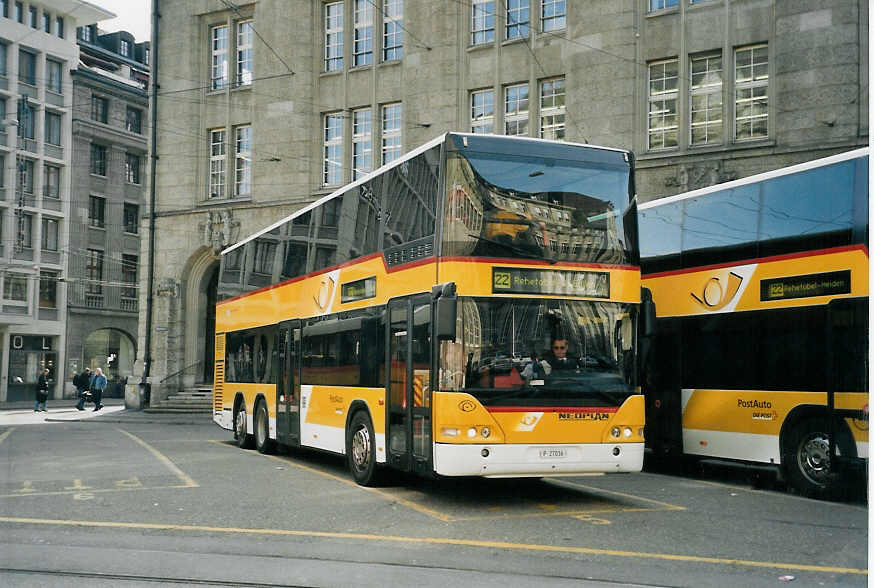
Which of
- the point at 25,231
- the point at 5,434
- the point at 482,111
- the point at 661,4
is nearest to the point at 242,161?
the point at 482,111

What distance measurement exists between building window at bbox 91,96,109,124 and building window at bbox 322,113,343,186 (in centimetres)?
3224

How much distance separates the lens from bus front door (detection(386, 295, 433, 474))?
12086 mm

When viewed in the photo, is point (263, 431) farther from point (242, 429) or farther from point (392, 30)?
point (392, 30)

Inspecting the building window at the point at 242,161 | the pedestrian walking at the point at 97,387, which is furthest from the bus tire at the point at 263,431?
the pedestrian walking at the point at 97,387

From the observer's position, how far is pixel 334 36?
34.6 metres

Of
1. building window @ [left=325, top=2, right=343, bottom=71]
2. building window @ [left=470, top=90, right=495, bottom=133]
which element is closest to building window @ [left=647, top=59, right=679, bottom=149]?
building window @ [left=470, top=90, right=495, bottom=133]

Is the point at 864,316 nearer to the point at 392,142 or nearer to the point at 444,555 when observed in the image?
the point at 444,555

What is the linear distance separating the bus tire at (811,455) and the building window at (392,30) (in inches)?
861

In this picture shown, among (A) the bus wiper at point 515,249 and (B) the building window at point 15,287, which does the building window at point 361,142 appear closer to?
(A) the bus wiper at point 515,249

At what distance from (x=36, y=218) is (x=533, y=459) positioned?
169 feet

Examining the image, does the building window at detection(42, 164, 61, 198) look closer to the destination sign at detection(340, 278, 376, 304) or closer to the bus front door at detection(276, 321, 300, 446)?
the bus front door at detection(276, 321, 300, 446)

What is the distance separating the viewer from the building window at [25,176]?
182 ft

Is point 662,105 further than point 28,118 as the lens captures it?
No

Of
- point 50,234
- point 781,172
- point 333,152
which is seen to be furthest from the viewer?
point 50,234
